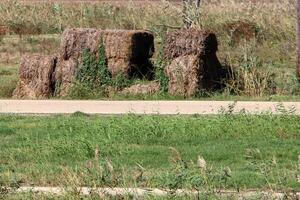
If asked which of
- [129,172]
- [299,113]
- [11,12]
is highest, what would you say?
[129,172]

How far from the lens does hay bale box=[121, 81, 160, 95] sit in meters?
18.2

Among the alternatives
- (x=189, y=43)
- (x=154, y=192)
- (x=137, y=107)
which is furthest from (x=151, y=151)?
(x=189, y=43)

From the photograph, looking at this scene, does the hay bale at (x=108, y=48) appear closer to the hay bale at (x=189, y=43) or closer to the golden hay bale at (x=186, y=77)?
the hay bale at (x=189, y=43)

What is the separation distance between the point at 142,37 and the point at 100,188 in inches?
458

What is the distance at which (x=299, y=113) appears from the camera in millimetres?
14711

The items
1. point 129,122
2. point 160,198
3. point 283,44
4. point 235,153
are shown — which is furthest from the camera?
point 283,44

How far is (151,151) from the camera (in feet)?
36.7

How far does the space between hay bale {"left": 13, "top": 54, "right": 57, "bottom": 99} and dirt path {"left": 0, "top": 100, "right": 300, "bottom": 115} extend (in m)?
1.13

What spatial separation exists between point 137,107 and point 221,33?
11198 millimetres

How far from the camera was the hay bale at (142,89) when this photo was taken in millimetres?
18156

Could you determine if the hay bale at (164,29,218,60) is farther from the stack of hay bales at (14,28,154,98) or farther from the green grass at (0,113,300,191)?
the green grass at (0,113,300,191)

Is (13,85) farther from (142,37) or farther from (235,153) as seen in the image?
(235,153)

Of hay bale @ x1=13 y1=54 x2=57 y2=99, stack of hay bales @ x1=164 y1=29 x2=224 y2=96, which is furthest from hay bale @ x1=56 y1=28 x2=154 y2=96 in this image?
stack of hay bales @ x1=164 y1=29 x2=224 y2=96

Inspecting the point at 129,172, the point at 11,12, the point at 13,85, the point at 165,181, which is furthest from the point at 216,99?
the point at 11,12
